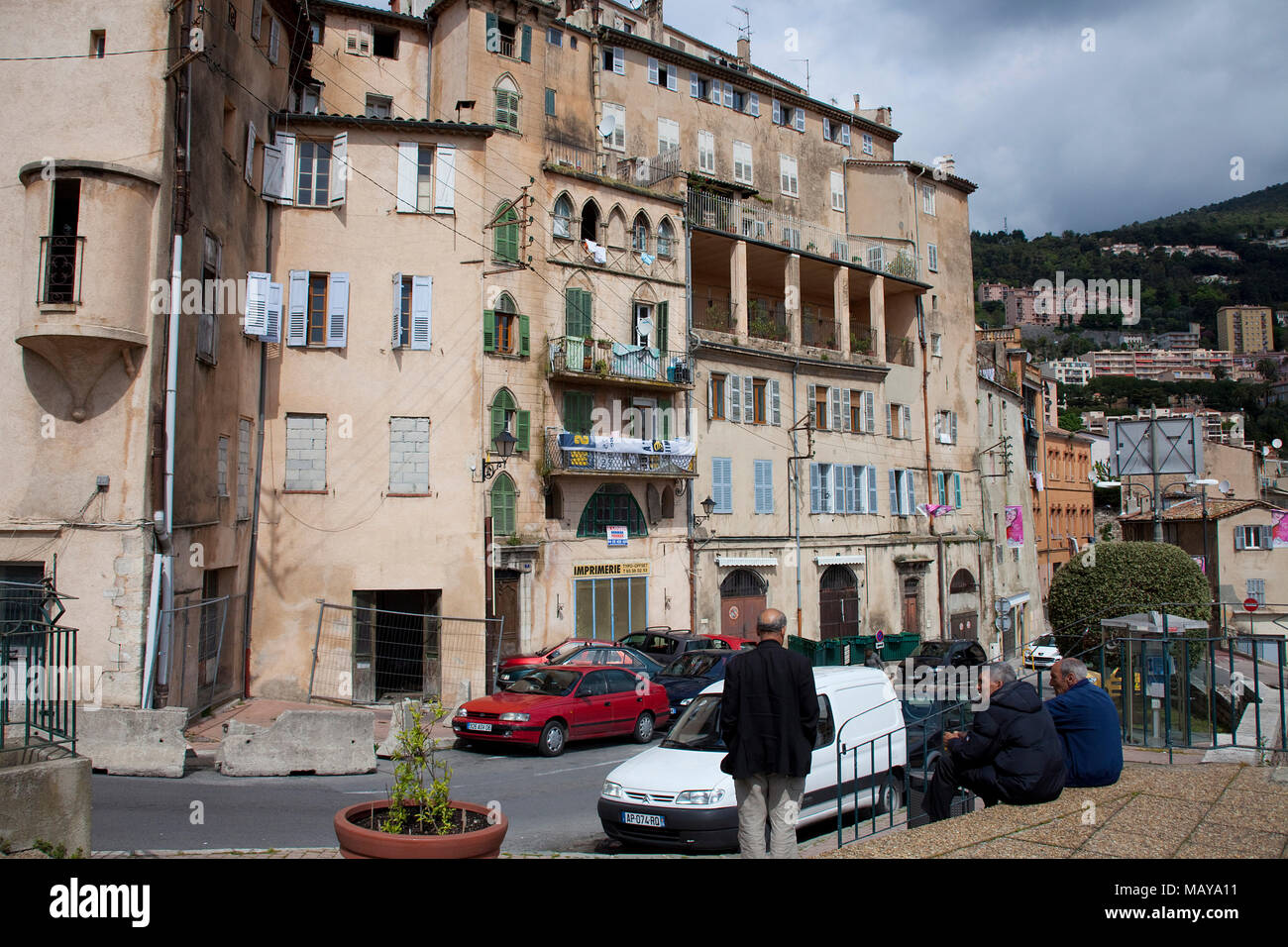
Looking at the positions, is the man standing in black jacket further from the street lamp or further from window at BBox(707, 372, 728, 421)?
window at BBox(707, 372, 728, 421)

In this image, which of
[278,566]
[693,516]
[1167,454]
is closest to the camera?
[278,566]

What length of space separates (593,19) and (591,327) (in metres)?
16.8

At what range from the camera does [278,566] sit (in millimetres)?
23266

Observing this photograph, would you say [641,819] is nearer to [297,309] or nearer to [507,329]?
[297,309]

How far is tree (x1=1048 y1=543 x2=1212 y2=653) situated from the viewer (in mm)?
25383

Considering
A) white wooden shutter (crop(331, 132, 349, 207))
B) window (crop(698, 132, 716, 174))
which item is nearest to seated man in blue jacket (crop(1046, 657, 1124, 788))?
white wooden shutter (crop(331, 132, 349, 207))

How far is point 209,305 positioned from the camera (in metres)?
19.5

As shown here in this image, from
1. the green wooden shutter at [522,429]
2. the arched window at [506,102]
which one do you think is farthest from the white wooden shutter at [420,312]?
the arched window at [506,102]

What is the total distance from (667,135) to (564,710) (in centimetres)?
2660

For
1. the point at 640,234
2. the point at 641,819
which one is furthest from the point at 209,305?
the point at 641,819

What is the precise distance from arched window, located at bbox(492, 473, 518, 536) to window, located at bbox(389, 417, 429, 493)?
2.02m
